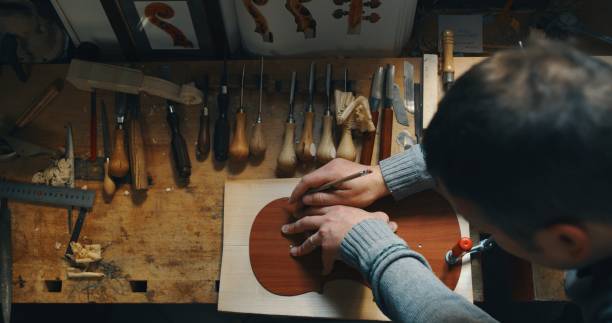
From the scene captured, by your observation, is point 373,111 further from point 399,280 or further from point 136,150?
point 136,150

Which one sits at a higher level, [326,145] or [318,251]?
[326,145]

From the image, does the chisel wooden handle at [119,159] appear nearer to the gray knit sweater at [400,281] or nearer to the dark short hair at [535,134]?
the gray knit sweater at [400,281]

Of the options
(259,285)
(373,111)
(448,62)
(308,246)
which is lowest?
(259,285)

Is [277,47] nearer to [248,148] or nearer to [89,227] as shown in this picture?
[248,148]

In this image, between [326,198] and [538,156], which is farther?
[326,198]

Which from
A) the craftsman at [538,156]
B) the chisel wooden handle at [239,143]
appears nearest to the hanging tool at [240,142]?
the chisel wooden handle at [239,143]

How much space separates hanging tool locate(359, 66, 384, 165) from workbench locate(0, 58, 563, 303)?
0.04 m

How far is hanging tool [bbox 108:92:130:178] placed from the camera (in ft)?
4.00

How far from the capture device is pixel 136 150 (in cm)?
124

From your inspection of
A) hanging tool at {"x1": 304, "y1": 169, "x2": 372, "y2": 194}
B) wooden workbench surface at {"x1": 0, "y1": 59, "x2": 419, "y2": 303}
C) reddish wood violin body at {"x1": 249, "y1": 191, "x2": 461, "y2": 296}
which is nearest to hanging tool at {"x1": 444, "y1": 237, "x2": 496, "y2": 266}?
reddish wood violin body at {"x1": 249, "y1": 191, "x2": 461, "y2": 296}

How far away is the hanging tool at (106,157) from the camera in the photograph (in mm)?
1228

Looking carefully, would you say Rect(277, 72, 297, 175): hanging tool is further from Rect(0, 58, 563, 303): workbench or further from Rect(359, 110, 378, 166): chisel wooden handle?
Rect(359, 110, 378, 166): chisel wooden handle

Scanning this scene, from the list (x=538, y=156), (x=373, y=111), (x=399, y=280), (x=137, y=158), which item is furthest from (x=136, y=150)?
(x=538, y=156)

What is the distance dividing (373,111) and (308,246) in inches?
15.9
